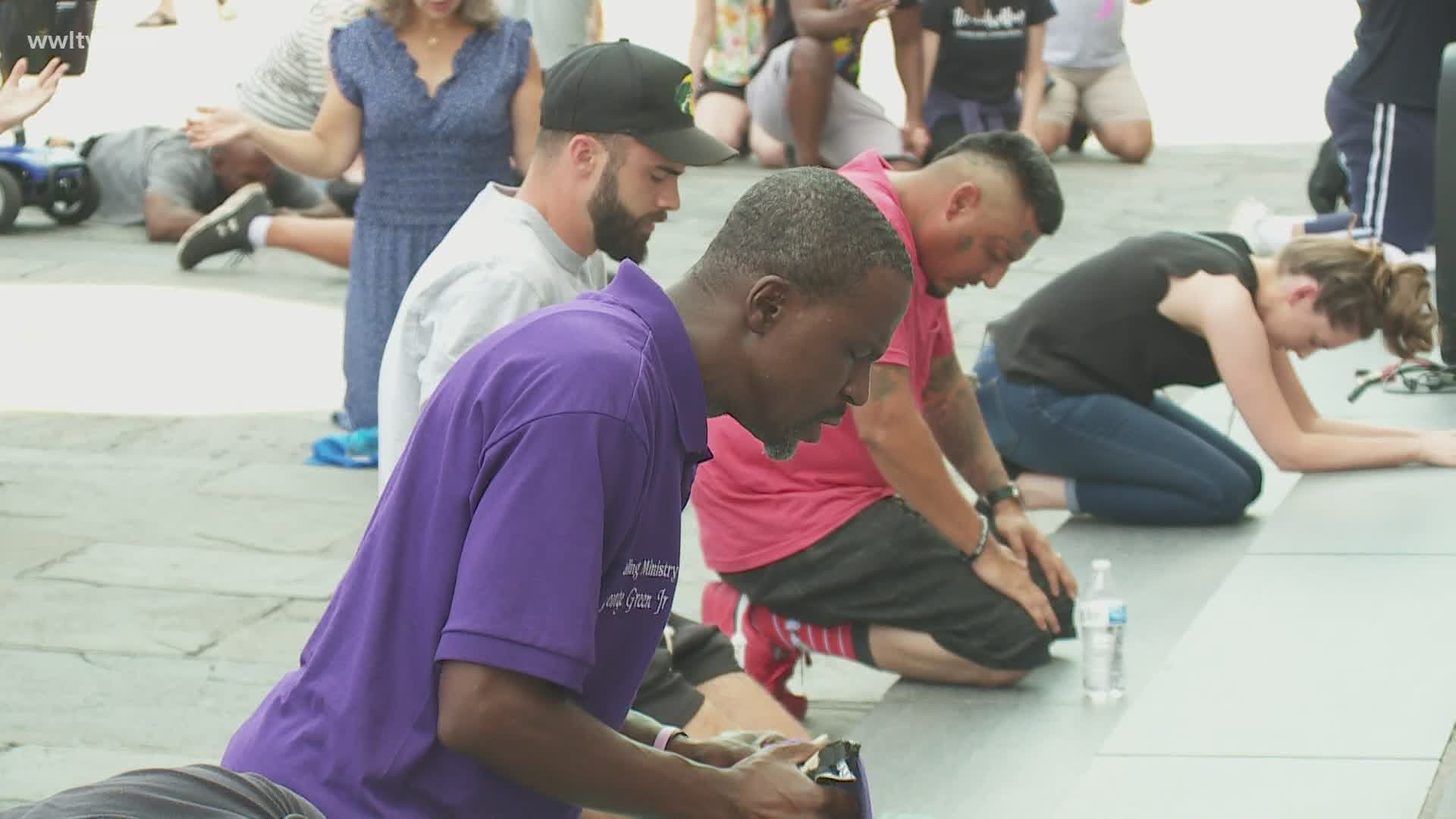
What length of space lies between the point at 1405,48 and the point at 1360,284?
278cm

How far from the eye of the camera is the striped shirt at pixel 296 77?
783 centimetres

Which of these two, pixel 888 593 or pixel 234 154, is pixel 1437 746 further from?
pixel 234 154

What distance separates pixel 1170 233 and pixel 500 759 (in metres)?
4.24

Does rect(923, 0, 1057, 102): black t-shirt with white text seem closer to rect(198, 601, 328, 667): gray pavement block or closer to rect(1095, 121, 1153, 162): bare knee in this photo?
rect(1095, 121, 1153, 162): bare knee

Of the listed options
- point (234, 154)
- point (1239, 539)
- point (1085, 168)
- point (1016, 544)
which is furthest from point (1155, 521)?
point (1085, 168)

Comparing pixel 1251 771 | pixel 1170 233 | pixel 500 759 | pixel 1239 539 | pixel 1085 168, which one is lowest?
pixel 1085 168

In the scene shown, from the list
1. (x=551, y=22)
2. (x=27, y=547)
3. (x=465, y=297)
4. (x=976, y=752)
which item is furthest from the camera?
(x=551, y=22)

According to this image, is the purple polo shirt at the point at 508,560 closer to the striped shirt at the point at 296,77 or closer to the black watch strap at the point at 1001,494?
the black watch strap at the point at 1001,494

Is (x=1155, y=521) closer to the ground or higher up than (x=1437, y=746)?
closer to the ground

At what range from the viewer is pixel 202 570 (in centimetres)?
552

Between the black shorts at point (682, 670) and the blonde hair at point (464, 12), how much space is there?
2393mm

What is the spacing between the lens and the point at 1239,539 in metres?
5.75

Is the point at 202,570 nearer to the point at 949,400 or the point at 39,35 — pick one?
the point at 39,35

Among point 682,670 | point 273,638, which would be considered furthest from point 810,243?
point 273,638
